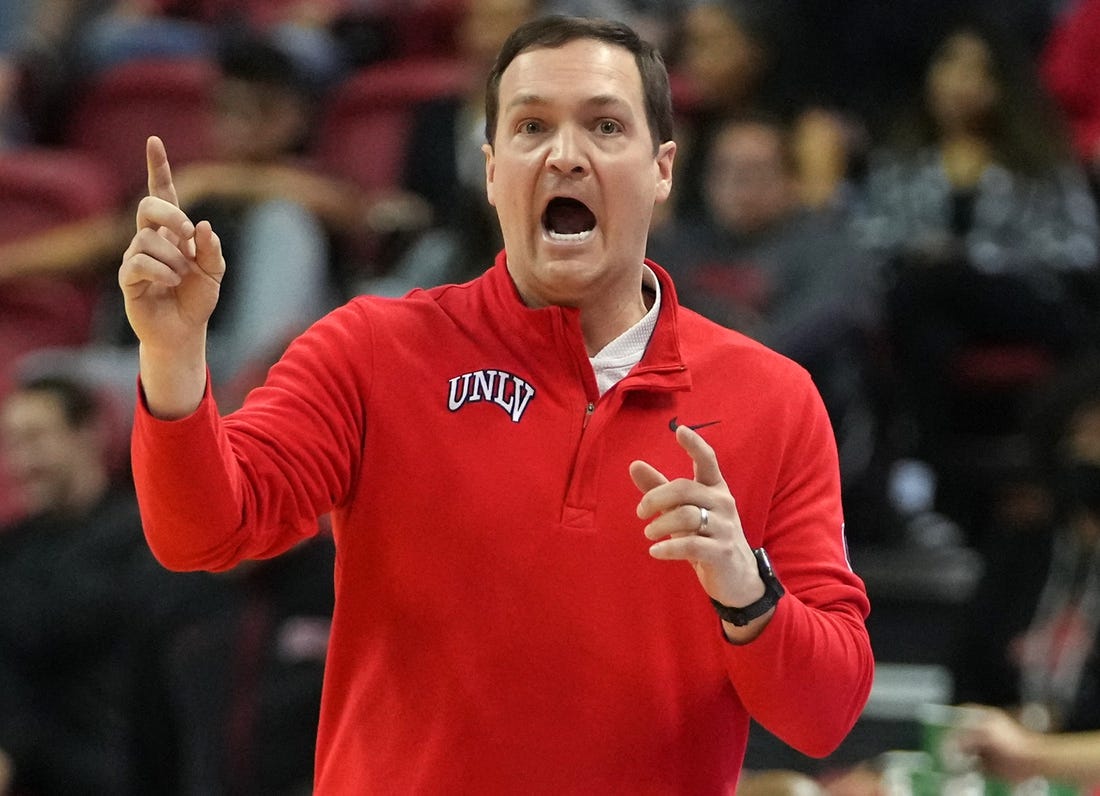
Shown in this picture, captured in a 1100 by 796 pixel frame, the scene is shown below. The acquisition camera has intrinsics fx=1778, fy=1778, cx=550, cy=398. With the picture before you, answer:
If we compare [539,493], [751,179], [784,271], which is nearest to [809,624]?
[539,493]

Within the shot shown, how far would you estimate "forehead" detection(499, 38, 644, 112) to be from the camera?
2338mm

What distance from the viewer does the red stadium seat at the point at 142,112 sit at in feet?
22.5

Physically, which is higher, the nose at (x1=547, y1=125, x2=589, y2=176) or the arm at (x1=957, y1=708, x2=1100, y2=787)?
the nose at (x1=547, y1=125, x2=589, y2=176)

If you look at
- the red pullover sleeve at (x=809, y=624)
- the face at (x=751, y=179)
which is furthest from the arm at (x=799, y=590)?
the face at (x=751, y=179)

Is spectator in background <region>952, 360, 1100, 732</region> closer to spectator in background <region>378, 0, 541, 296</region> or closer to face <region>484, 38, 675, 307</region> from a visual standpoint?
spectator in background <region>378, 0, 541, 296</region>

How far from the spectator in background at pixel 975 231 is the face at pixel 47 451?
2.60 metres

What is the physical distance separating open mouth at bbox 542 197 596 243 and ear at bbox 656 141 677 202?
136mm

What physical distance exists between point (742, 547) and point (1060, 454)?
2786mm

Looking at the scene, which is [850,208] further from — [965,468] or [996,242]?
[965,468]

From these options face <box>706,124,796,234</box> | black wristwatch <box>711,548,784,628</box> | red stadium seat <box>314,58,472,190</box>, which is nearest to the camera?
black wristwatch <box>711,548,784,628</box>

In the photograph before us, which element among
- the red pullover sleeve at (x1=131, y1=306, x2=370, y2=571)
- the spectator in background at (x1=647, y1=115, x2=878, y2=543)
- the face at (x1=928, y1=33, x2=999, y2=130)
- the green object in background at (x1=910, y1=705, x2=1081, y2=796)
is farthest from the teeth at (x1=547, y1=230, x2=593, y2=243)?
the face at (x1=928, y1=33, x2=999, y2=130)

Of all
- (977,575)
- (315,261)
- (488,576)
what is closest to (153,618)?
(315,261)

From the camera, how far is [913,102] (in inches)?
245

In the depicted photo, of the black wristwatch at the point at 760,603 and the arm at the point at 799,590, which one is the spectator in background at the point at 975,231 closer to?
the arm at the point at 799,590
